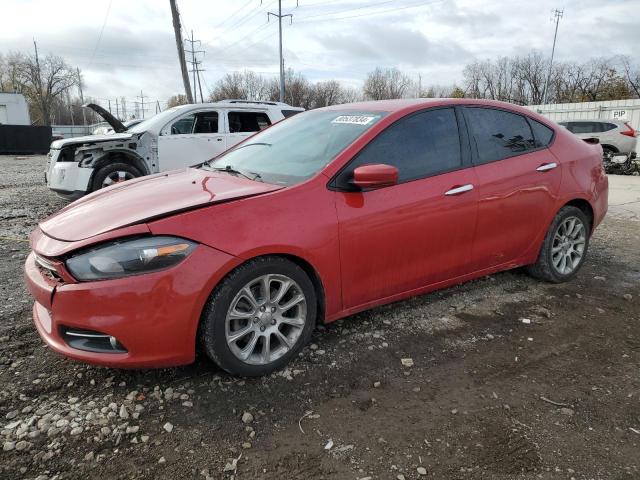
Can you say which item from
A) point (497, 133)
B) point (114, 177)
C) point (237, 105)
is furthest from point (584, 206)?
point (114, 177)

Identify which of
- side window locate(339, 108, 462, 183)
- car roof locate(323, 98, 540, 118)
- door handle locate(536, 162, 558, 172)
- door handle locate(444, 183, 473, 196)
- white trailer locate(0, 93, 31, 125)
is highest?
white trailer locate(0, 93, 31, 125)

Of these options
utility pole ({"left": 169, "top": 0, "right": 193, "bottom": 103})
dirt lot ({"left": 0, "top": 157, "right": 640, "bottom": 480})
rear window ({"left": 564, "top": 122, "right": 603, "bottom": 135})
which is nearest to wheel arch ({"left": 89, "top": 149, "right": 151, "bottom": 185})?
dirt lot ({"left": 0, "top": 157, "right": 640, "bottom": 480})

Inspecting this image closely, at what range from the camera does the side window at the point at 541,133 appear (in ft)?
13.6

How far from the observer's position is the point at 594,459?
2236 mm

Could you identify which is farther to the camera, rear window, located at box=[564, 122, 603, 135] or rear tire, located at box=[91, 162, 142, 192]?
rear window, located at box=[564, 122, 603, 135]

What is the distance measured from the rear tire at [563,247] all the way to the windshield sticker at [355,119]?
6.46 feet

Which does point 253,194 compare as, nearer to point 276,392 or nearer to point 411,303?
point 276,392

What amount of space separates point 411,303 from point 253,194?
1.77 meters

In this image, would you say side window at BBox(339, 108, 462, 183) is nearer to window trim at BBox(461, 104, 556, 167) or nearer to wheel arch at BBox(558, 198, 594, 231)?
window trim at BBox(461, 104, 556, 167)

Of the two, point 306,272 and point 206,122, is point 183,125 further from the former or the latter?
point 306,272

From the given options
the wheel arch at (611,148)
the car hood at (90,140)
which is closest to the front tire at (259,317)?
the car hood at (90,140)

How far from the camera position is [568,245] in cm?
442

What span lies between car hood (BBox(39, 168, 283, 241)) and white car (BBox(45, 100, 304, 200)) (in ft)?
15.2

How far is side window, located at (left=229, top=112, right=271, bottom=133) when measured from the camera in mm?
9031
